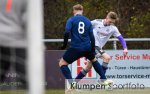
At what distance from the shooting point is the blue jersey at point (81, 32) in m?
10.9

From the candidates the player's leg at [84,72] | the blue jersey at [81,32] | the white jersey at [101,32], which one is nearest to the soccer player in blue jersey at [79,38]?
the blue jersey at [81,32]

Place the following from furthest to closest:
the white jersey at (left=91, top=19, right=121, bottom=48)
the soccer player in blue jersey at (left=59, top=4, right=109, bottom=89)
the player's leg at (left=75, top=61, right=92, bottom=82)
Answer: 1. the white jersey at (left=91, top=19, right=121, bottom=48)
2. the player's leg at (left=75, top=61, right=92, bottom=82)
3. the soccer player in blue jersey at (left=59, top=4, right=109, bottom=89)

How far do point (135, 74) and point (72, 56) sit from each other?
360 cm

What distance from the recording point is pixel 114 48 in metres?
15.1

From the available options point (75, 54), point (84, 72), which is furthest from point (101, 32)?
point (75, 54)

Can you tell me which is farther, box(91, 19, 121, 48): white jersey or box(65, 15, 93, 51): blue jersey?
box(91, 19, 121, 48): white jersey

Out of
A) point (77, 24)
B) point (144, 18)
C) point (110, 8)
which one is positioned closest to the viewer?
point (77, 24)

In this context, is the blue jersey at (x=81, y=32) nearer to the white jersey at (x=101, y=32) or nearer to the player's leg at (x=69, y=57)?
the player's leg at (x=69, y=57)

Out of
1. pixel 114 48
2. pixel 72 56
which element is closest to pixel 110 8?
pixel 114 48

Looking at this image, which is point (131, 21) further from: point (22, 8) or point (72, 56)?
point (22, 8)

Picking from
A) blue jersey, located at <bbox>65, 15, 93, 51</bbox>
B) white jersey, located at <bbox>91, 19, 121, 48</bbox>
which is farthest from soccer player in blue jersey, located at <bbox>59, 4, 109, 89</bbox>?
white jersey, located at <bbox>91, 19, 121, 48</bbox>

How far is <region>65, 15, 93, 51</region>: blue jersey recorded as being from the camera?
1093cm

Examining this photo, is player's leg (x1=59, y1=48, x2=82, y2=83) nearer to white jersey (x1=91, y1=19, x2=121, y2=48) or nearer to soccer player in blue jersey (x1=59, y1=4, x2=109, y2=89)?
soccer player in blue jersey (x1=59, y1=4, x2=109, y2=89)

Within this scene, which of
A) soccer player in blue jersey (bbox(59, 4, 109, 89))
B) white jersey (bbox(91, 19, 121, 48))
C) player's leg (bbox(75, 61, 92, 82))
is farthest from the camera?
white jersey (bbox(91, 19, 121, 48))
